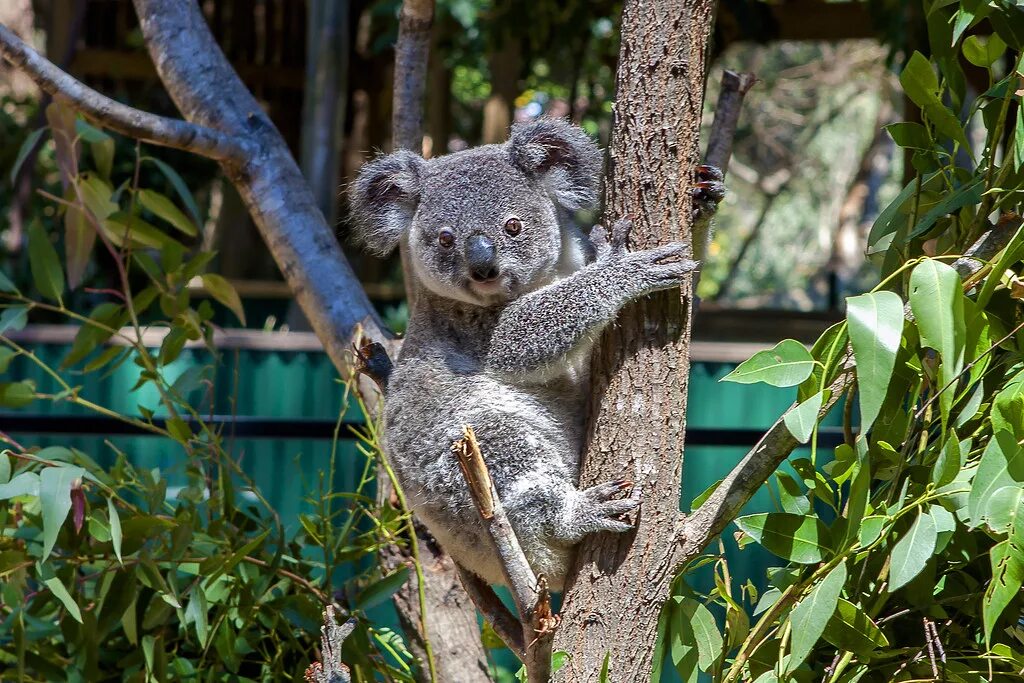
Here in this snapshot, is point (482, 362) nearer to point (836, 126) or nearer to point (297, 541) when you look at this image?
point (297, 541)

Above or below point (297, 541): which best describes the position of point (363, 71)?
above

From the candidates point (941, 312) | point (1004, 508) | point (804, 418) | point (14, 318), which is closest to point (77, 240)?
point (14, 318)

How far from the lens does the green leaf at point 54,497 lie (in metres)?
1.66

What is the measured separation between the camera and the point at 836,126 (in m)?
20.0

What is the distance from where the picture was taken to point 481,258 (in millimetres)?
1933

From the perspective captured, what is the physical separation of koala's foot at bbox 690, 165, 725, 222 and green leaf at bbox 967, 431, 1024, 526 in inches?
23.4

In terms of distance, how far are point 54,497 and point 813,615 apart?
123cm

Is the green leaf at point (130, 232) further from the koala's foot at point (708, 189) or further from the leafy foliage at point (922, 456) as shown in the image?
the leafy foliage at point (922, 456)

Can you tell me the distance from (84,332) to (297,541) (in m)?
0.73

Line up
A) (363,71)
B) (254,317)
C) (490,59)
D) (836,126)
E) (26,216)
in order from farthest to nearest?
(836,126) → (363,71) → (254,317) → (26,216) → (490,59)

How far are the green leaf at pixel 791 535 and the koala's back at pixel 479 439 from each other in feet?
1.27

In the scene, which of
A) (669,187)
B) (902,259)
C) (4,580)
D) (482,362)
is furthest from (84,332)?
(902,259)

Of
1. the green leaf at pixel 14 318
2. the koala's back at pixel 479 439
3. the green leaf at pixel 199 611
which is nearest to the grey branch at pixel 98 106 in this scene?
the green leaf at pixel 14 318

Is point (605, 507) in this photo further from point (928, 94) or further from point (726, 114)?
point (726, 114)
